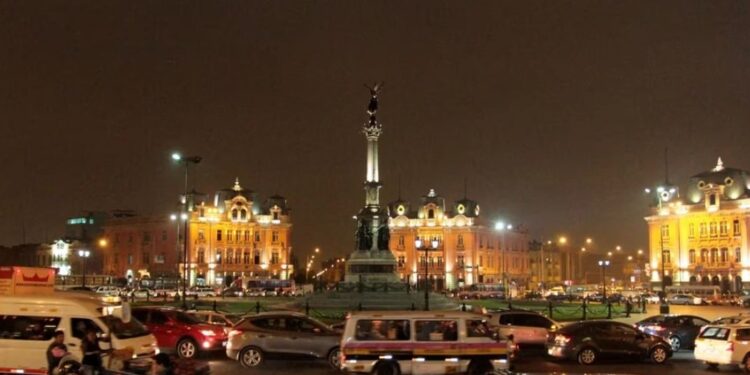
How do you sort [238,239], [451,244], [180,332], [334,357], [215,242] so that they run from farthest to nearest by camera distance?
1. [451,244]
2. [238,239]
3. [215,242]
4. [180,332]
5. [334,357]

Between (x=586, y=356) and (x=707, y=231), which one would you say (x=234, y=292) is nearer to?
(x=707, y=231)

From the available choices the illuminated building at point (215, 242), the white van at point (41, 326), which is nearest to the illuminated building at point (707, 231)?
the illuminated building at point (215, 242)

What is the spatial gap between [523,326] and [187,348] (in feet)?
36.9

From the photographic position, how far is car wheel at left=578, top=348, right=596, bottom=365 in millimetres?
25969

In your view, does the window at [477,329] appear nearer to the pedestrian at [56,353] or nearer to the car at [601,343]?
the car at [601,343]

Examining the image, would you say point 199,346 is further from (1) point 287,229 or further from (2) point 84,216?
(2) point 84,216

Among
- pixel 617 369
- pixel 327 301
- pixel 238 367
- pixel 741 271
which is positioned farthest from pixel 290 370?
pixel 741 271

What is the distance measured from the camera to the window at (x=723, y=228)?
11106 cm

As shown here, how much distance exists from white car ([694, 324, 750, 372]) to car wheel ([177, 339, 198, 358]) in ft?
50.0

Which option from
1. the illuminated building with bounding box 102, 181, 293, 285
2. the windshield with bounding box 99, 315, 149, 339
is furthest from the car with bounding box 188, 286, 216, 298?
the windshield with bounding box 99, 315, 149, 339

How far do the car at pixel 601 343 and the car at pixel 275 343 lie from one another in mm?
7077

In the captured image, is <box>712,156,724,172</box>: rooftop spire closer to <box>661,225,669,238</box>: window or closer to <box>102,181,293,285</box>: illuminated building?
<box>661,225,669,238</box>: window

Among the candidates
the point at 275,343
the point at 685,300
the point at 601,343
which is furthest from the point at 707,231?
the point at 275,343

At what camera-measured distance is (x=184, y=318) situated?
89.2 ft
